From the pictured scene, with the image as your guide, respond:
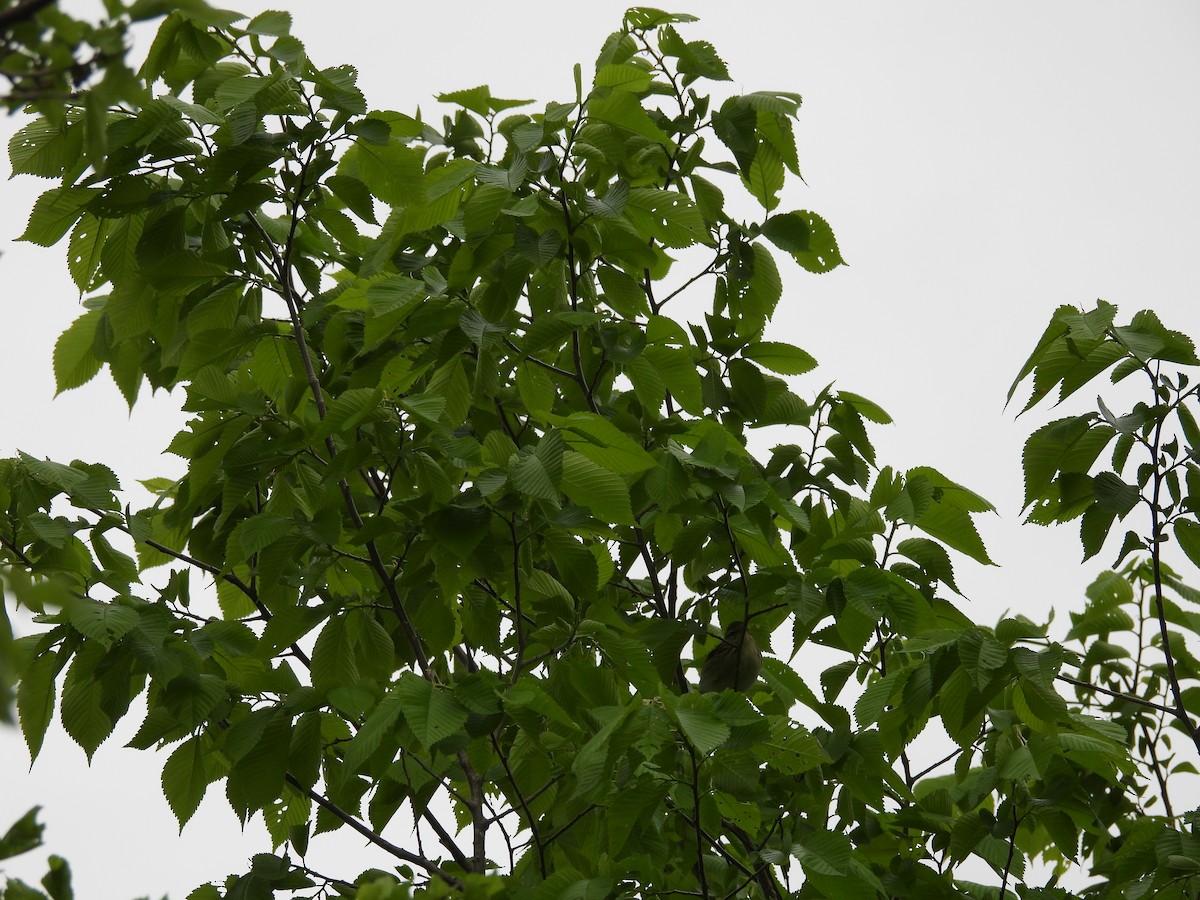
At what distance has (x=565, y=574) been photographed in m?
2.42

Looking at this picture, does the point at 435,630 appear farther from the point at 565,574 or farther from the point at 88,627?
the point at 88,627

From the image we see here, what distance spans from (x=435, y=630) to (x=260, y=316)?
39.7 inches

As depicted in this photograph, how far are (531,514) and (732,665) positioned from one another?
0.75 metres

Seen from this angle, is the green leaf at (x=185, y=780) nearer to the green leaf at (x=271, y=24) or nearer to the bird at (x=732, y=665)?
the bird at (x=732, y=665)

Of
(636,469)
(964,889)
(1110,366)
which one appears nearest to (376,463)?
(636,469)

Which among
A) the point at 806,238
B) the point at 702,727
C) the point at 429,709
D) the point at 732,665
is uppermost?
the point at 806,238

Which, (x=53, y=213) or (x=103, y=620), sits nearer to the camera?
(x=103, y=620)

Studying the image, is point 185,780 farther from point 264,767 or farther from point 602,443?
point 602,443

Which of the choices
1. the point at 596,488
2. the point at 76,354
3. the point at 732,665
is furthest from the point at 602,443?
the point at 76,354

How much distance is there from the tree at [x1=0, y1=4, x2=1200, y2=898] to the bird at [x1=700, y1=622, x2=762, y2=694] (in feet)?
0.27

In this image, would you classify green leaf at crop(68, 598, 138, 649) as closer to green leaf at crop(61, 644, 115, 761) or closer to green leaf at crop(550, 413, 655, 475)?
green leaf at crop(61, 644, 115, 761)

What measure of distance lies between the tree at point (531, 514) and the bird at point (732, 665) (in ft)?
0.27

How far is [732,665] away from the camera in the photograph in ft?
9.07

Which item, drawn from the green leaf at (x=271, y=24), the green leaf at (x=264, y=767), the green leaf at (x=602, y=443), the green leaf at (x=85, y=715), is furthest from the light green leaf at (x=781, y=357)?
the green leaf at (x=85, y=715)
